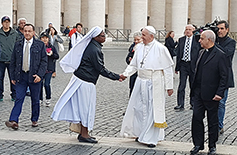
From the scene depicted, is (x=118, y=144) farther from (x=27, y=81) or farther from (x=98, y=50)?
(x=27, y=81)

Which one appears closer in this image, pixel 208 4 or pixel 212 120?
pixel 212 120

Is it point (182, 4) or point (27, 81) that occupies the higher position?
point (182, 4)

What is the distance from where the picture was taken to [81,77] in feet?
20.4

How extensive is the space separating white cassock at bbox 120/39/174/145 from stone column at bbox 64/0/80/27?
1113 inches

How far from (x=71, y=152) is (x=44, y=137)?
86 centimetres

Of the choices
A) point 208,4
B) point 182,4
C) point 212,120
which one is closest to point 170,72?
point 212,120

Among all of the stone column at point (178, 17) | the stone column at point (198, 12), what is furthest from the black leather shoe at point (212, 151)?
the stone column at point (198, 12)

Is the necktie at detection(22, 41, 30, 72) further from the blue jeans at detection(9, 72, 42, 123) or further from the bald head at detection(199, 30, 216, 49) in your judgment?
the bald head at detection(199, 30, 216, 49)

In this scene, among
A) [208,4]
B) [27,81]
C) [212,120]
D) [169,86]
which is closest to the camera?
[212,120]

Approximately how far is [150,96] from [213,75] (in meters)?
0.95

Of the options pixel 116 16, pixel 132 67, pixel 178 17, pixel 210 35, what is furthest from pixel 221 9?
pixel 210 35

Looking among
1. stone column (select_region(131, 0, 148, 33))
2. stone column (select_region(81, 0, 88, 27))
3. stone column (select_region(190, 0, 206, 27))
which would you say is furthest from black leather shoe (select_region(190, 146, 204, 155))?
stone column (select_region(190, 0, 206, 27))

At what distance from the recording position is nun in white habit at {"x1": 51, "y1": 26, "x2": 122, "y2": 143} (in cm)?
617

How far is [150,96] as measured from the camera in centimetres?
617
